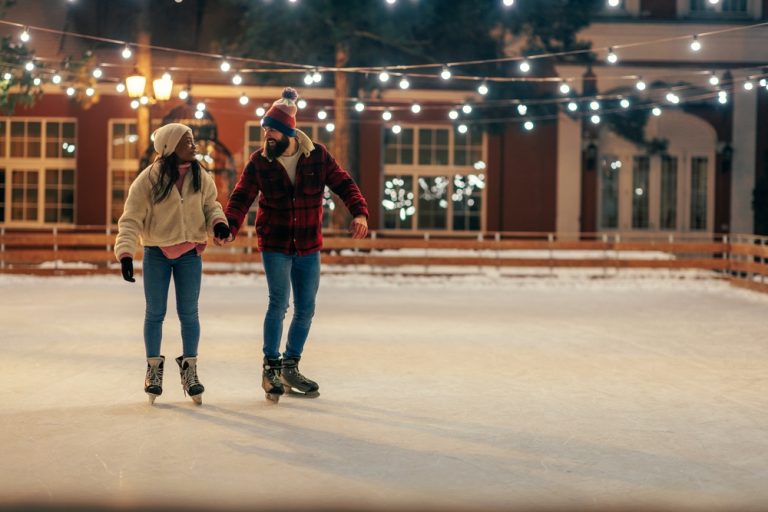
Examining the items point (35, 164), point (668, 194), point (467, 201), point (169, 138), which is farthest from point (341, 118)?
point (169, 138)

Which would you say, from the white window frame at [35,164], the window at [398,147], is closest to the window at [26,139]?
the white window frame at [35,164]

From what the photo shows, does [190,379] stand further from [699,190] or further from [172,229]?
[699,190]

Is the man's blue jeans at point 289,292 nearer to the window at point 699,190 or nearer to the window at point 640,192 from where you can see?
the window at point 640,192

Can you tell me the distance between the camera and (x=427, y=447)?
222 inches

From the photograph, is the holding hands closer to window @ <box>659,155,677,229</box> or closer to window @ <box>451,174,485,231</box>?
window @ <box>451,174,485,231</box>

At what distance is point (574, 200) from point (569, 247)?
4404 mm

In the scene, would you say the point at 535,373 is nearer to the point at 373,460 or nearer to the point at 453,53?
the point at 373,460

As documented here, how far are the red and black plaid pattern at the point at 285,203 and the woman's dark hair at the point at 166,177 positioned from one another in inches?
13.2

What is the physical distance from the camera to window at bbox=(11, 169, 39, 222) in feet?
78.9

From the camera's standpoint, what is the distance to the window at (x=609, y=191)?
2472cm

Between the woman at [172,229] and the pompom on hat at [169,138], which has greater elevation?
the pompom on hat at [169,138]

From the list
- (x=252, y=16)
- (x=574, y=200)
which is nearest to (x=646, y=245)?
(x=574, y=200)

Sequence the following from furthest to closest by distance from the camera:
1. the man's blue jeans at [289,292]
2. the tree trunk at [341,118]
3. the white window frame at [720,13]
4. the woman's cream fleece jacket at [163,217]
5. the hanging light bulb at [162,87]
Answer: the white window frame at [720,13] → the tree trunk at [341,118] → the hanging light bulb at [162,87] → the man's blue jeans at [289,292] → the woman's cream fleece jacket at [163,217]

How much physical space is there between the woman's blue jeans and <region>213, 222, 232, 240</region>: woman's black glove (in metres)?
0.17
